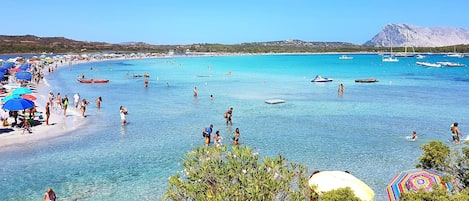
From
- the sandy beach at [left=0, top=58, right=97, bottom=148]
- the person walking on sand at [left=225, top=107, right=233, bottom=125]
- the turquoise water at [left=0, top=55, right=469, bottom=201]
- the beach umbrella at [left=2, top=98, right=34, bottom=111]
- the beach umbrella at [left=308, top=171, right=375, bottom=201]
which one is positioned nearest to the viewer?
the beach umbrella at [left=308, top=171, right=375, bottom=201]

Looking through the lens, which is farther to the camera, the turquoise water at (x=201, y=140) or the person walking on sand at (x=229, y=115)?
the person walking on sand at (x=229, y=115)

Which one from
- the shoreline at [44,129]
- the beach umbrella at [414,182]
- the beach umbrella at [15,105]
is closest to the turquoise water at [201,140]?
the shoreline at [44,129]

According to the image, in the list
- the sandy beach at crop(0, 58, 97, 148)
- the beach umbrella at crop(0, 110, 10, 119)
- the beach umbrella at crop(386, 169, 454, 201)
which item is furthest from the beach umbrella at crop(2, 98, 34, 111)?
the beach umbrella at crop(386, 169, 454, 201)

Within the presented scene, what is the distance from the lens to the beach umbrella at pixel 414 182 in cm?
997

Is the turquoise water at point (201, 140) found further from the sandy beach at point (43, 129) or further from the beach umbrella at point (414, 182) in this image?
the beach umbrella at point (414, 182)

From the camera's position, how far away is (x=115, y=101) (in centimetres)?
4012

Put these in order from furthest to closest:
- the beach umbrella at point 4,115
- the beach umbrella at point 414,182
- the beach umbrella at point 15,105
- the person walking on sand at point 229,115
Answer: the person walking on sand at point 229,115, the beach umbrella at point 4,115, the beach umbrella at point 15,105, the beach umbrella at point 414,182

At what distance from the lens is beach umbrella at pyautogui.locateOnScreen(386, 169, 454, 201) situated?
9.97 meters

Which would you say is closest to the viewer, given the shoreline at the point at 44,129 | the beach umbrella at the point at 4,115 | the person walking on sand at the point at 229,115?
the shoreline at the point at 44,129

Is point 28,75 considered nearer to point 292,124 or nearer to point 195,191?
point 292,124

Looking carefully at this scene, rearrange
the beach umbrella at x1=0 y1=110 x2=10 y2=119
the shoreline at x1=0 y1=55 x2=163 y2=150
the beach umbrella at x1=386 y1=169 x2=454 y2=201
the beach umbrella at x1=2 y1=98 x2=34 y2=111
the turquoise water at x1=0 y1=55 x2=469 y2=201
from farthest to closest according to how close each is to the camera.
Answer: the beach umbrella at x1=0 y1=110 x2=10 y2=119 → the beach umbrella at x1=2 y1=98 x2=34 y2=111 → the shoreline at x1=0 y1=55 x2=163 y2=150 → the turquoise water at x1=0 y1=55 x2=469 y2=201 → the beach umbrella at x1=386 y1=169 x2=454 y2=201

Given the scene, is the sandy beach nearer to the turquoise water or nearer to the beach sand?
the beach sand

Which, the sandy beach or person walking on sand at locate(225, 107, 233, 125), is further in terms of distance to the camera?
person walking on sand at locate(225, 107, 233, 125)

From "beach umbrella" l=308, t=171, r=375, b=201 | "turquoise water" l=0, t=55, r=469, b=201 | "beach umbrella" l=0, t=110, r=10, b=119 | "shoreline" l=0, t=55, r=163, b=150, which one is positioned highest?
"beach umbrella" l=0, t=110, r=10, b=119
